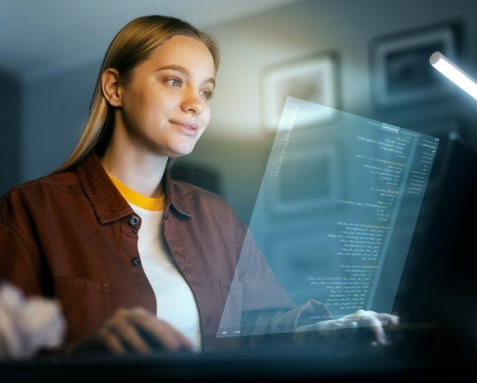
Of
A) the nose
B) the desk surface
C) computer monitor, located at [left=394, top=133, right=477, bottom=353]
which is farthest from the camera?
the nose

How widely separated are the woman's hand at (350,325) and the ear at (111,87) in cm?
48

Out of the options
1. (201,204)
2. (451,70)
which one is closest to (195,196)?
(201,204)

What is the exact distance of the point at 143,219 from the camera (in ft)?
3.24

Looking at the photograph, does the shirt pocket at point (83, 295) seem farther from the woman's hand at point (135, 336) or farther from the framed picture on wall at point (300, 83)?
the framed picture on wall at point (300, 83)

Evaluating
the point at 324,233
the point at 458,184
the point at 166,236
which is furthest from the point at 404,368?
the point at 166,236

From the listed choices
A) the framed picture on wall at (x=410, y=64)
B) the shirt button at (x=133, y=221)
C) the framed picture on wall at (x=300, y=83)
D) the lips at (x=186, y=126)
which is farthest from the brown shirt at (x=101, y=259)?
the framed picture on wall at (x=300, y=83)

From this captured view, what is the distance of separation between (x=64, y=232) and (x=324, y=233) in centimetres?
35

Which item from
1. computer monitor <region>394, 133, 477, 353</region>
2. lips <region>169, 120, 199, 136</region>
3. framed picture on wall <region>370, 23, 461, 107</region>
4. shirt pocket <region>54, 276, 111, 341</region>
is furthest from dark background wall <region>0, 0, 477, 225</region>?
computer monitor <region>394, 133, 477, 353</region>

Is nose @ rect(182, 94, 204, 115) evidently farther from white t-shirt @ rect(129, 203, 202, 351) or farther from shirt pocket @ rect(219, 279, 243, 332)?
shirt pocket @ rect(219, 279, 243, 332)

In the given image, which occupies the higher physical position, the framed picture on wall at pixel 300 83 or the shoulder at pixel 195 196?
the framed picture on wall at pixel 300 83

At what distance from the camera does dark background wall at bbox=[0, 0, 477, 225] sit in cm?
218

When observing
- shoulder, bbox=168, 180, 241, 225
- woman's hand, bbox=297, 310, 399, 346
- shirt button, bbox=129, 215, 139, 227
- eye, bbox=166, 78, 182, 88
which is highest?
eye, bbox=166, 78, 182, 88

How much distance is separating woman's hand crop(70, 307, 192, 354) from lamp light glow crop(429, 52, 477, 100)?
69 centimetres

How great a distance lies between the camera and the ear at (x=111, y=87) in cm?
106
